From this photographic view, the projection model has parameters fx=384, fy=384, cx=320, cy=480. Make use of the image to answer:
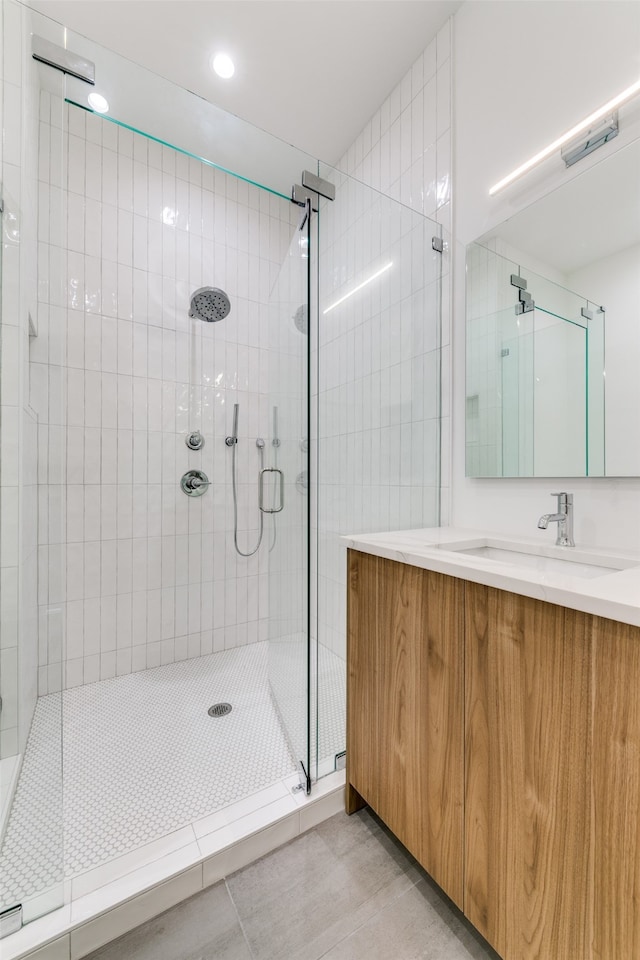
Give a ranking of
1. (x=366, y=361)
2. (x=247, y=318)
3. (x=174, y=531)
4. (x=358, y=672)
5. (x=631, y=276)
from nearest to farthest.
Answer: (x=631, y=276)
(x=358, y=672)
(x=366, y=361)
(x=174, y=531)
(x=247, y=318)

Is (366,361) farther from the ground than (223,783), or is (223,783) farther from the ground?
(366,361)

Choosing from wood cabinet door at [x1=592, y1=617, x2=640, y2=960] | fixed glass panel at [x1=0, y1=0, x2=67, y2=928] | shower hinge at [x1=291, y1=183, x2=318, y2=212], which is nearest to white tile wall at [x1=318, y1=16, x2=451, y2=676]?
shower hinge at [x1=291, y1=183, x2=318, y2=212]

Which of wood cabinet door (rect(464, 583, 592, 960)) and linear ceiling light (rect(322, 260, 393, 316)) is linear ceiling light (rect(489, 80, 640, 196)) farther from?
wood cabinet door (rect(464, 583, 592, 960))

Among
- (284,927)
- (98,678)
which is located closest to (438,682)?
(284,927)

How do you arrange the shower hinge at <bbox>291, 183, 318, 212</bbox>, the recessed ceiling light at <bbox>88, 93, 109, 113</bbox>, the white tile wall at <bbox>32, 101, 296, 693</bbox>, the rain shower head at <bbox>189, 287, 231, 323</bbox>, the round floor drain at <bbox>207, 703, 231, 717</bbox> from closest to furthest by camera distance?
the recessed ceiling light at <bbox>88, 93, 109, 113</bbox> < the shower hinge at <bbox>291, 183, 318, 212</bbox> < the round floor drain at <bbox>207, 703, 231, 717</bbox> < the white tile wall at <bbox>32, 101, 296, 693</bbox> < the rain shower head at <bbox>189, 287, 231, 323</bbox>

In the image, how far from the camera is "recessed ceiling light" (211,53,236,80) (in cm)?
165

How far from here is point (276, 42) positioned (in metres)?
1.59

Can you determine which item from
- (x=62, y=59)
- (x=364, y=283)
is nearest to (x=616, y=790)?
(x=364, y=283)

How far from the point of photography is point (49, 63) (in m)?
0.95

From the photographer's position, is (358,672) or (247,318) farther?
(247,318)

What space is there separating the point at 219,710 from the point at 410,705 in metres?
1.07

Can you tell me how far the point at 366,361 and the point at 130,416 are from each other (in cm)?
124

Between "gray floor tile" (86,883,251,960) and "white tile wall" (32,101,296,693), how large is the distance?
125 centimetres

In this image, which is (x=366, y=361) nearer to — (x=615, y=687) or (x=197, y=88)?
(x=615, y=687)
